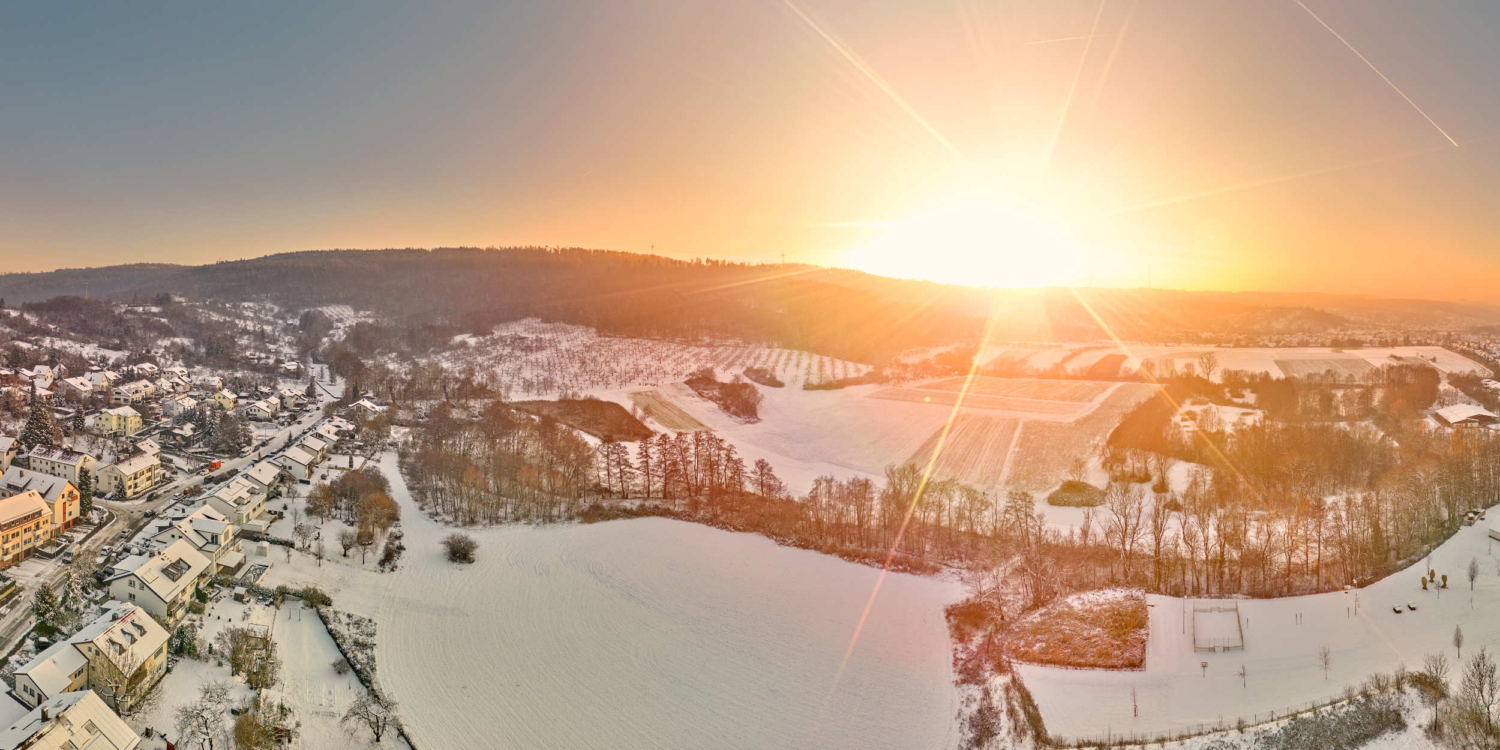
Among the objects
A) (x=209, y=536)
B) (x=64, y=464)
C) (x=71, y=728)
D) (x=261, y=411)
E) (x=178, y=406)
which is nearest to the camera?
(x=71, y=728)

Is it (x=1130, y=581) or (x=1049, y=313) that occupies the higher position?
(x=1049, y=313)

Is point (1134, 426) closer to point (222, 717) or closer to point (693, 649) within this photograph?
point (693, 649)

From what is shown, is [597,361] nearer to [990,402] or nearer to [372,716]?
[990,402]

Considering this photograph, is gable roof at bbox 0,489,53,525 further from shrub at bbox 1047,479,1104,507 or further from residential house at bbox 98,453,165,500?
shrub at bbox 1047,479,1104,507

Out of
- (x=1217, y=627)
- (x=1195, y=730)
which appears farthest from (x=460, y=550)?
(x=1217, y=627)

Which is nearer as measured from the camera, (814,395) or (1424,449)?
(1424,449)

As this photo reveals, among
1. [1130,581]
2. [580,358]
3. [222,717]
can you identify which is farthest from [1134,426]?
[580,358]

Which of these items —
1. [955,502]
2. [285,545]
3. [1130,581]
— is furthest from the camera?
[955,502]

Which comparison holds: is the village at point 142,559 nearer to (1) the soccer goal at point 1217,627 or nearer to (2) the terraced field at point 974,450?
(1) the soccer goal at point 1217,627
